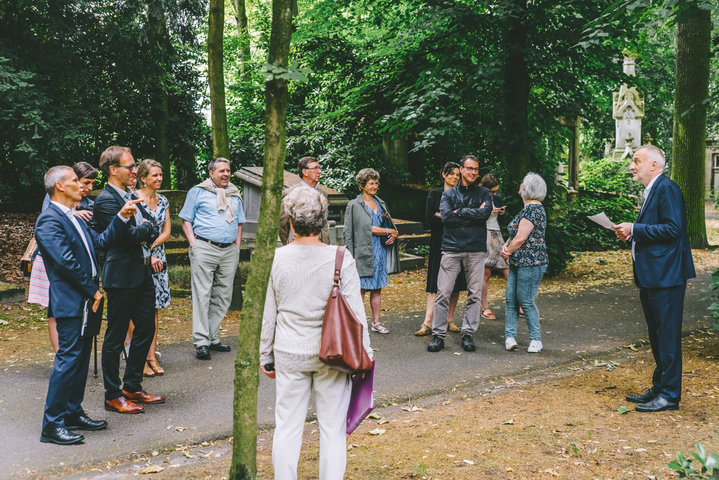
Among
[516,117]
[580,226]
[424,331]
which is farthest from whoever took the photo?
[580,226]

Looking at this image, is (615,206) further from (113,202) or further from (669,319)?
(113,202)

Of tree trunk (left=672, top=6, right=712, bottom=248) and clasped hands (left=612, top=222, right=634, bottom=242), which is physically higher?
tree trunk (left=672, top=6, right=712, bottom=248)

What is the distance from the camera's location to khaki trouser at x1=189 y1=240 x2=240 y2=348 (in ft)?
23.0

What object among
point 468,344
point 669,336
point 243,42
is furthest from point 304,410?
point 243,42

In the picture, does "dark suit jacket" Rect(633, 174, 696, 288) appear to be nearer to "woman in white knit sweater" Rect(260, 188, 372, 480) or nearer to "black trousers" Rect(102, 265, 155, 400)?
"woman in white knit sweater" Rect(260, 188, 372, 480)

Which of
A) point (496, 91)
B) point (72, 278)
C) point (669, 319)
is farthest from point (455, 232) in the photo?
point (496, 91)

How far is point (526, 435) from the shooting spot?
4711mm

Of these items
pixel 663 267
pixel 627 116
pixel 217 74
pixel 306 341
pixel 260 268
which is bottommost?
pixel 306 341

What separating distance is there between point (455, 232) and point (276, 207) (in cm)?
410

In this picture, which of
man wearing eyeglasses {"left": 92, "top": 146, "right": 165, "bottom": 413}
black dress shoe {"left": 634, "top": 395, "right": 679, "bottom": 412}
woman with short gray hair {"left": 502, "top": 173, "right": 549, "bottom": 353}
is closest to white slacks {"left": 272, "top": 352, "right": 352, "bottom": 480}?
man wearing eyeglasses {"left": 92, "top": 146, "right": 165, "bottom": 413}

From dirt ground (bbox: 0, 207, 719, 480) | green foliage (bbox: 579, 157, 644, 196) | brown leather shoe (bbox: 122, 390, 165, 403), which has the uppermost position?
green foliage (bbox: 579, 157, 644, 196)

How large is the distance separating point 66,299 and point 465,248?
426cm

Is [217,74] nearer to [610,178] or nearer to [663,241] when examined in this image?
[663,241]

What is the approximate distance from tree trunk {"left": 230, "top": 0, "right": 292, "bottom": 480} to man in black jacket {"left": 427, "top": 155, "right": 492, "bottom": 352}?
404 centimetres
